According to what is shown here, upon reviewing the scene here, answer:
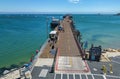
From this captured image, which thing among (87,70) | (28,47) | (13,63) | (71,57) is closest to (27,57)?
(13,63)

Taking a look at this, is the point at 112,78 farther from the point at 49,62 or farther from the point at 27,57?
the point at 27,57

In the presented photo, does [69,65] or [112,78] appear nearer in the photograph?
[112,78]

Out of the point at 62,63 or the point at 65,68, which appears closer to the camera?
the point at 65,68

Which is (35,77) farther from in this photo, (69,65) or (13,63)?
(13,63)

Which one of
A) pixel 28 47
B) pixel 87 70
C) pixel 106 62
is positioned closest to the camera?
pixel 87 70

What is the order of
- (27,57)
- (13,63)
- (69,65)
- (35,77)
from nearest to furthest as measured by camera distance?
(35,77)
(69,65)
(13,63)
(27,57)

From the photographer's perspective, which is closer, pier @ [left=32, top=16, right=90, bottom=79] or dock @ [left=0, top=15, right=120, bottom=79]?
dock @ [left=0, top=15, right=120, bottom=79]

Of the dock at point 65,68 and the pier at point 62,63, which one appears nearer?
the dock at point 65,68

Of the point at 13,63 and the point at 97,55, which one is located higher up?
the point at 97,55

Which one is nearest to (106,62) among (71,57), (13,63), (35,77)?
(71,57)
